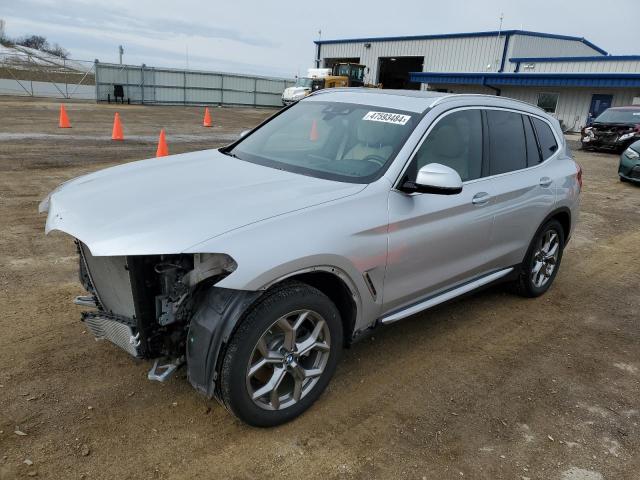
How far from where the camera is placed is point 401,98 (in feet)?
13.2

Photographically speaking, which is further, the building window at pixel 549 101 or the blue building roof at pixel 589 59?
the building window at pixel 549 101

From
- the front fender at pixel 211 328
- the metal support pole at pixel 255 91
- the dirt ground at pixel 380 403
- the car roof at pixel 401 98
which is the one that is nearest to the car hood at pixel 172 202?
the front fender at pixel 211 328

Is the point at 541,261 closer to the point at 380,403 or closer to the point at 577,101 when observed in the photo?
the point at 380,403

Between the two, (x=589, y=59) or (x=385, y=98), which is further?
(x=589, y=59)

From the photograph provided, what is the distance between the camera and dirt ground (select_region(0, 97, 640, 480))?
279cm

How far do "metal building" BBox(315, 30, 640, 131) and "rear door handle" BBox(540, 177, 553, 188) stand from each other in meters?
27.7

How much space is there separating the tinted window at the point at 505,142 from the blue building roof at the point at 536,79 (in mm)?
27933

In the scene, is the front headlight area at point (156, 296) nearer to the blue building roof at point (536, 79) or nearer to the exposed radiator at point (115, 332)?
the exposed radiator at point (115, 332)

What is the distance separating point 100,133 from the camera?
16266 mm

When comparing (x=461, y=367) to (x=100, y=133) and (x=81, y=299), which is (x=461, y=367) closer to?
(x=81, y=299)

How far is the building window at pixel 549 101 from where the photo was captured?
32.5 metres

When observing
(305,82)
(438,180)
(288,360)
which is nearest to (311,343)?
(288,360)

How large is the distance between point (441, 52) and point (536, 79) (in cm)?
1032

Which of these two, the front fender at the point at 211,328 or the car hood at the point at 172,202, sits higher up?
the car hood at the point at 172,202
